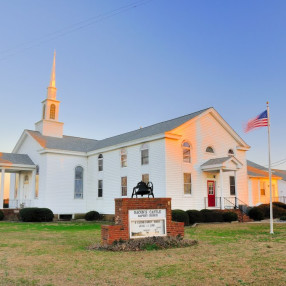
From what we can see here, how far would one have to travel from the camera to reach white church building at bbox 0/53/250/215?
2361 centimetres

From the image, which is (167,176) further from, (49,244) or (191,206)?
(49,244)

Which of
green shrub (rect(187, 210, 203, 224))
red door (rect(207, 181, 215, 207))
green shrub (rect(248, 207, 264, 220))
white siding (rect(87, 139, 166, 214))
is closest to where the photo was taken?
green shrub (rect(187, 210, 203, 224))

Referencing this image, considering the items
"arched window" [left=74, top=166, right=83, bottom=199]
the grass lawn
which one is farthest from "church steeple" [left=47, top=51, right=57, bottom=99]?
the grass lawn

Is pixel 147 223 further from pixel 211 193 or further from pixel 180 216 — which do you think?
pixel 211 193

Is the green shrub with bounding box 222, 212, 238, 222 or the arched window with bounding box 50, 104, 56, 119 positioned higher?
the arched window with bounding box 50, 104, 56, 119

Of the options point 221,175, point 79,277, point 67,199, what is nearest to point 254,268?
point 79,277

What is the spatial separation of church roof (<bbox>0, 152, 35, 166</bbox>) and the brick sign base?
19664 mm

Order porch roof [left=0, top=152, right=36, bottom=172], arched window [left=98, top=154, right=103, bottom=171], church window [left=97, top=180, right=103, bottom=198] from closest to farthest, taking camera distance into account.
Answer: porch roof [left=0, top=152, right=36, bottom=172]
church window [left=97, top=180, right=103, bottom=198]
arched window [left=98, top=154, right=103, bottom=171]

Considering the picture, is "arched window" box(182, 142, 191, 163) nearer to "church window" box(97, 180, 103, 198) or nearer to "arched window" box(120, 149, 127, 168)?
"arched window" box(120, 149, 127, 168)

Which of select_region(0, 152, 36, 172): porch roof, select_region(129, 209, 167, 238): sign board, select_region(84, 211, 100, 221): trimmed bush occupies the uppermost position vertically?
select_region(0, 152, 36, 172): porch roof

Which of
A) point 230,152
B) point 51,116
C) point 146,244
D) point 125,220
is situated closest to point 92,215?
point 51,116

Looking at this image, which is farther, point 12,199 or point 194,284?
point 12,199

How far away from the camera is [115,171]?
89.1 feet

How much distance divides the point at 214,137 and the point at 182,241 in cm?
1611
